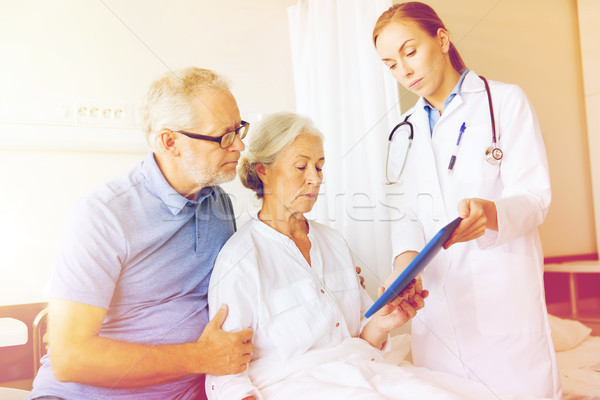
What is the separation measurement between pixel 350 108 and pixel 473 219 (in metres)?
1.09

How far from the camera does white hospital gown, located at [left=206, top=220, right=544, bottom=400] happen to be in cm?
99

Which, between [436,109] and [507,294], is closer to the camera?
[507,294]

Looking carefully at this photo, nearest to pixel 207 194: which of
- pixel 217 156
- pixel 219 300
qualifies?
pixel 217 156

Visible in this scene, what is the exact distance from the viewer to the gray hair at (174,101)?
1204 mm

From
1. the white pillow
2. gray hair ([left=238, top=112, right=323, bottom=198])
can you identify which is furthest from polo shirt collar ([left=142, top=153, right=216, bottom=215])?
the white pillow

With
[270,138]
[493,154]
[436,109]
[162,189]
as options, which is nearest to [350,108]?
[436,109]

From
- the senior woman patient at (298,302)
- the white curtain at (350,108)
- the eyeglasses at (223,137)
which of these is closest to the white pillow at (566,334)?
the white curtain at (350,108)

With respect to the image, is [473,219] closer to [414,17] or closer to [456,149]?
[456,149]

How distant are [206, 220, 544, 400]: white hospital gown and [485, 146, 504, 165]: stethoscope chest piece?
0.49 metres

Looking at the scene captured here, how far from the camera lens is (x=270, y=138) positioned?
1.36 m

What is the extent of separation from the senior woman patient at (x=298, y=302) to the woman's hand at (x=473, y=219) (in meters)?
0.26

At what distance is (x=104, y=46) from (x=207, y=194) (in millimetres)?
873

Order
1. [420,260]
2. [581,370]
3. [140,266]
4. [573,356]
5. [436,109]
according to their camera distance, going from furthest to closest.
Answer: [573,356], [581,370], [436,109], [140,266], [420,260]

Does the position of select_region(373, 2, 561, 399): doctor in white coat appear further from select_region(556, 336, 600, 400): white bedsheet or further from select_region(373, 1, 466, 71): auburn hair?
select_region(556, 336, 600, 400): white bedsheet
